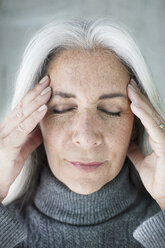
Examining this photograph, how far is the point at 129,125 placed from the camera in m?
1.31

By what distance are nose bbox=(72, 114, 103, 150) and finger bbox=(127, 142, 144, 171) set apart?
0.91ft

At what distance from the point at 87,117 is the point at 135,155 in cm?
34

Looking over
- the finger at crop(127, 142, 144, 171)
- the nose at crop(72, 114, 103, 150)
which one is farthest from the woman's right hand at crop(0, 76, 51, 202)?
the finger at crop(127, 142, 144, 171)

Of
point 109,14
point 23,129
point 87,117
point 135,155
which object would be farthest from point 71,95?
point 109,14

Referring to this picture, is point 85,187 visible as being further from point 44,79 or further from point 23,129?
point 44,79

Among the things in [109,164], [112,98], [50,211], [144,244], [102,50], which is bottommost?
[144,244]

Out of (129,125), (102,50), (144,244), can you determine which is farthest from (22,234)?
(102,50)

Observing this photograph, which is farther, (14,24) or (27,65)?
(14,24)

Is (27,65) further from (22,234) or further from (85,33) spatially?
(22,234)

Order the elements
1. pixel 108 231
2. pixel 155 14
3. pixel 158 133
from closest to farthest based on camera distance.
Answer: pixel 158 133 < pixel 108 231 < pixel 155 14

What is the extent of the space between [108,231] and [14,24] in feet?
5.97

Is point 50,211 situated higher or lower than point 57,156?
lower

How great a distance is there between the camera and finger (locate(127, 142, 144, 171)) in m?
1.43

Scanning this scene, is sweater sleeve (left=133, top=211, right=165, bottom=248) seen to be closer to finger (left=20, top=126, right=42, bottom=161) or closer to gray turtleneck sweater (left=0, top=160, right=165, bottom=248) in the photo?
gray turtleneck sweater (left=0, top=160, right=165, bottom=248)
